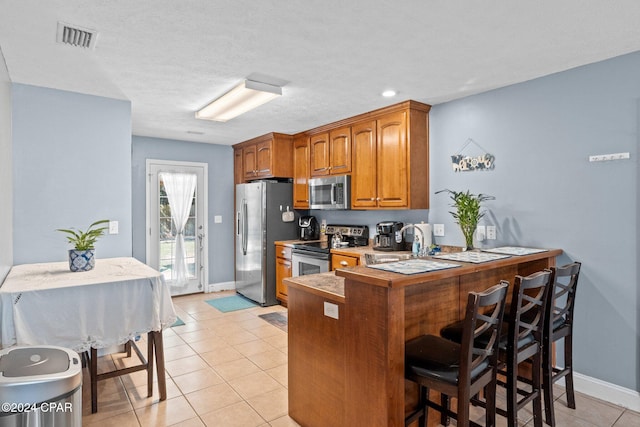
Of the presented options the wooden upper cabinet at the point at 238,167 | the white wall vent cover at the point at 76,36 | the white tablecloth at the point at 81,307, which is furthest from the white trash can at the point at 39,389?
the wooden upper cabinet at the point at 238,167

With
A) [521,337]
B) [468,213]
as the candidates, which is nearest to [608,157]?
[468,213]

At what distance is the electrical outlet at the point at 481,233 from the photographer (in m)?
3.25

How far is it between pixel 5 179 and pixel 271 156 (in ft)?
9.82

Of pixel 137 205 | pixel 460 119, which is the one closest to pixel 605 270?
pixel 460 119

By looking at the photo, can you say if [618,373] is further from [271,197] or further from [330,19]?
[271,197]

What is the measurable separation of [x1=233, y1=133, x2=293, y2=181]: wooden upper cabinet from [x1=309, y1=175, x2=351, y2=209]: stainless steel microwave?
22.2 inches

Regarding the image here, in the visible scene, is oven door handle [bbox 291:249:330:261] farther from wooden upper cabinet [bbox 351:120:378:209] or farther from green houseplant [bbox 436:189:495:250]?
green houseplant [bbox 436:189:495:250]

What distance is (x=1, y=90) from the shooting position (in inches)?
98.9

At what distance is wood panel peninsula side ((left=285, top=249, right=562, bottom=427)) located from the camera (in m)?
1.67

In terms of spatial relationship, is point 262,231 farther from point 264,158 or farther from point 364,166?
point 364,166

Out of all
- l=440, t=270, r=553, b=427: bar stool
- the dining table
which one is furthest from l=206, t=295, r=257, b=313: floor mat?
l=440, t=270, r=553, b=427: bar stool

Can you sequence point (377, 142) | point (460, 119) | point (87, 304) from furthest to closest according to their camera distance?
point (377, 142)
point (460, 119)
point (87, 304)

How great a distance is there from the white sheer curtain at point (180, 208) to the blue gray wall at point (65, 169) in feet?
6.71

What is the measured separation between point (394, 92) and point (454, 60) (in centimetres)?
75
